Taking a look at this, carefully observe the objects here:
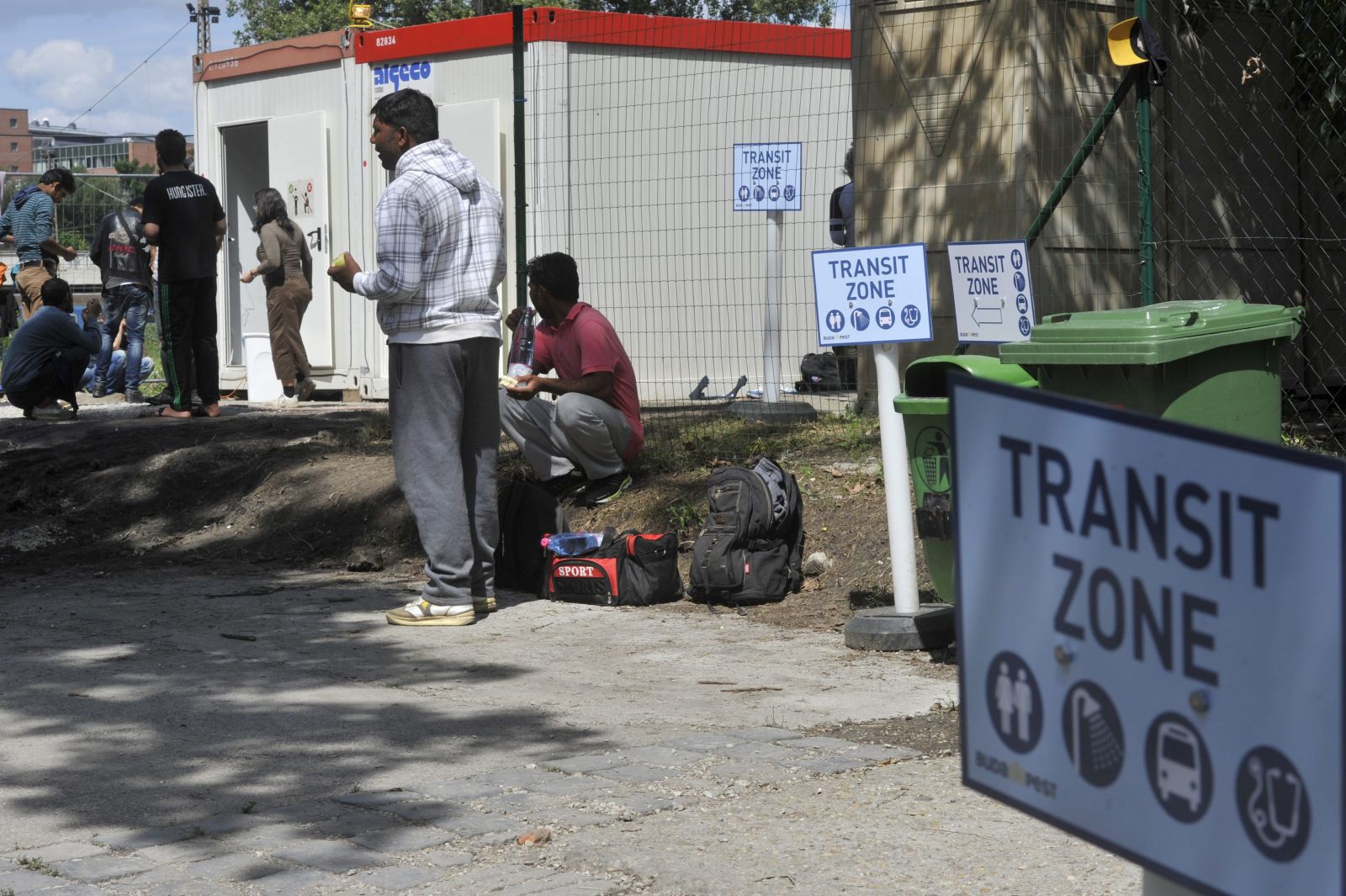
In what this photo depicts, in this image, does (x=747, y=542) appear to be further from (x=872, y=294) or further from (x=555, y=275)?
(x=555, y=275)

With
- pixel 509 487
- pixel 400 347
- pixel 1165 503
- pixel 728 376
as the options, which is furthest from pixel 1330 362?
pixel 1165 503

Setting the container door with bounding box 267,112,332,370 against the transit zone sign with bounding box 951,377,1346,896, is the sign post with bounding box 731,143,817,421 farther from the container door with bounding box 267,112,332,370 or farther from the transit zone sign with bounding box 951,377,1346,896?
the transit zone sign with bounding box 951,377,1346,896

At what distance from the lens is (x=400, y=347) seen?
6559 millimetres

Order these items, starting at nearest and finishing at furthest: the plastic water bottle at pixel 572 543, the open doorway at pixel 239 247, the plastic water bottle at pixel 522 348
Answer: the plastic water bottle at pixel 572 543
the plastic water bottle at pixel 522 348
the open doorway at pixel 239 247

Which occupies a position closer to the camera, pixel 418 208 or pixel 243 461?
pixel 418 208

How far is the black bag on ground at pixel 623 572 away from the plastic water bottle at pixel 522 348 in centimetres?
108

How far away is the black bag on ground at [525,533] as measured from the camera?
748cm

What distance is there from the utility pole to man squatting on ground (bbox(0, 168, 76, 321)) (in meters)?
34.8

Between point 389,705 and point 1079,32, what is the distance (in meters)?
5.86

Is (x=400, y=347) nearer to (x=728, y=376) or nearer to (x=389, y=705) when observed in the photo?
(x=389, y=705)

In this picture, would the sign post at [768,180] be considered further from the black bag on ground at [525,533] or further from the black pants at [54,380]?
the black pants at [54,380]

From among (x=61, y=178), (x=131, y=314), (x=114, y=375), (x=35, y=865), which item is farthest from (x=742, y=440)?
(x=114, y=375)

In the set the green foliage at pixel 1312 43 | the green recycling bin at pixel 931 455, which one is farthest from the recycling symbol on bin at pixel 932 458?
the green foliage at pixel 1312 43

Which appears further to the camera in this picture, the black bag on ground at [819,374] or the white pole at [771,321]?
the black bag on ground at [819,374]
